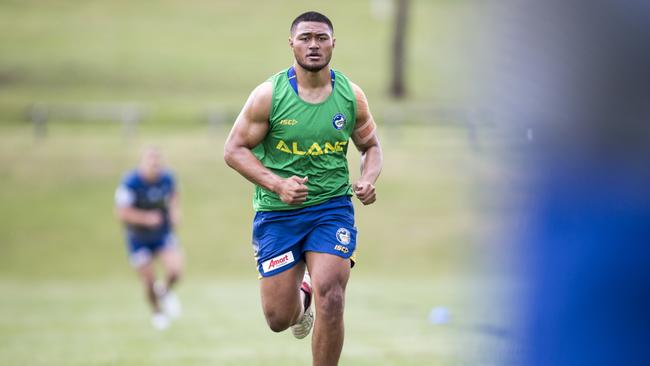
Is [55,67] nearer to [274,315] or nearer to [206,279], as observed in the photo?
[206,279]

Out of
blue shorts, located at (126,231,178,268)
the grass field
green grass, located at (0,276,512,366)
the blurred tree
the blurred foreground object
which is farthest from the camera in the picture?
the blurred tree

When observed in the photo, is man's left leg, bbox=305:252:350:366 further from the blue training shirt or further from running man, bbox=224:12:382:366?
the blue training shirt

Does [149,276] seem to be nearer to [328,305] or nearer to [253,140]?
[253,140]

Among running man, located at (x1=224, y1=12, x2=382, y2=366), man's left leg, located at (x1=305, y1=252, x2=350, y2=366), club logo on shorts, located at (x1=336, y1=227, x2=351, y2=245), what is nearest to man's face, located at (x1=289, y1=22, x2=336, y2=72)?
running man, located at (x1=224, y1=12, x2=382, y2=366)

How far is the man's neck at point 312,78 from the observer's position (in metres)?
6.25

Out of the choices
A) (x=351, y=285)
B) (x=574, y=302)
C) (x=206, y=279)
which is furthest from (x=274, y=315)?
(x=206, y=279)

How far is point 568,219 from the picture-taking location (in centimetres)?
237

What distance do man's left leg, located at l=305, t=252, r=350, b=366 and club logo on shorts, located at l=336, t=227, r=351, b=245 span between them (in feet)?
0.45

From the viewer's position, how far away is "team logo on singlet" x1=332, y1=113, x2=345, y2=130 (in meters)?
6.27

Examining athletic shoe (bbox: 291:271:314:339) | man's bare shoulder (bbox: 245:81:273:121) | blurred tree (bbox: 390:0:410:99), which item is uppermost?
blurred tree (bbox: 390:0:410:99)

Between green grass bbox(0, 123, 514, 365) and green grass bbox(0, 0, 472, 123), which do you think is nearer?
green grass bbox(0, 123, 514, 365)

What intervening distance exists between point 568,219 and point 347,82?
4188 mm

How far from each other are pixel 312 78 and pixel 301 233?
39.2 inches

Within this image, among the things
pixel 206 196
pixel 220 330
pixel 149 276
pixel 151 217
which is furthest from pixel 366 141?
pixel 206 196
